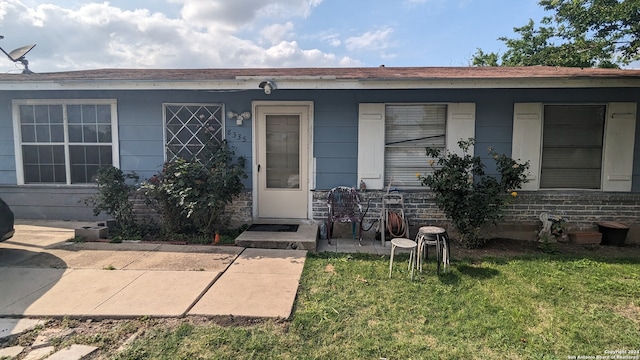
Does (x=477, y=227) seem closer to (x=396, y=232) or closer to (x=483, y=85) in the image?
(x=396, y=232)

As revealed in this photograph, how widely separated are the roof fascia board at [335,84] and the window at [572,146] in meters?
0.84

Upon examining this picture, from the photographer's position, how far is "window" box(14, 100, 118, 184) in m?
5.82

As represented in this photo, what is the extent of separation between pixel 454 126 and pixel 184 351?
Result: 4814mm

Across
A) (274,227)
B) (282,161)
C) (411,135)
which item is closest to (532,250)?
(411,135)

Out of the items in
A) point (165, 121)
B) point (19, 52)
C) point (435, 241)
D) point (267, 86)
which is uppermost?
point (19, 52)

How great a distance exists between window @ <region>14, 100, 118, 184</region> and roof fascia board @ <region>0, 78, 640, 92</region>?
0.80 m

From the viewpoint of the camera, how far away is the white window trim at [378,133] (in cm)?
528

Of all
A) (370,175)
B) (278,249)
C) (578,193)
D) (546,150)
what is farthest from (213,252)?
(578,193)

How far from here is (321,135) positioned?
18.0 ft

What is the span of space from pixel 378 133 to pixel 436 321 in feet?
10.7

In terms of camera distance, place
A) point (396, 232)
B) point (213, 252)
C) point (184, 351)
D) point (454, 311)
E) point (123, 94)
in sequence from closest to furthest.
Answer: point (184, 351) < point (454, 311) < point (213, 252) < point (396, 232) < point (123, 94)

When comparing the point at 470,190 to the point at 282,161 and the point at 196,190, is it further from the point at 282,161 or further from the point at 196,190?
the point at 196,190

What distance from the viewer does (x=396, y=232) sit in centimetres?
519

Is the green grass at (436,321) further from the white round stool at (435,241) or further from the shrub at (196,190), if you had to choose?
the shrub at (196,190)
